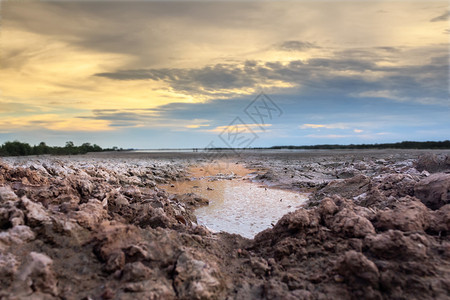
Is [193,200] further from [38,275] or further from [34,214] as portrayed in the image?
[38,275]

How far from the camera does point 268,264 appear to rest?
426cm

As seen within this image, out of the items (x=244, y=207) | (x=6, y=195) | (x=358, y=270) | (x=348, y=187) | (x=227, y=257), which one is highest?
(x=6, y=195)

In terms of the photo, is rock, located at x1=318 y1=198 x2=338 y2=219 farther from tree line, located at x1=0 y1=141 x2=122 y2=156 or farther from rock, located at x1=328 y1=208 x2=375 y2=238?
tree line, located at x1=0 y1=141 x2=122 y2=156

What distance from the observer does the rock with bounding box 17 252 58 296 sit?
3.26 metres

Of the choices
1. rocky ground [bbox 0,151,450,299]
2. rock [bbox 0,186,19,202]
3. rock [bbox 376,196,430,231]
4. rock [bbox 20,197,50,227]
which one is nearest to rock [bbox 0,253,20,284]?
rocky ground [bbox 0,151,450,299]

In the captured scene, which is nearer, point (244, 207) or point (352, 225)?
point (352, 225)

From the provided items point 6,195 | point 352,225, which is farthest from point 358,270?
point 6,195

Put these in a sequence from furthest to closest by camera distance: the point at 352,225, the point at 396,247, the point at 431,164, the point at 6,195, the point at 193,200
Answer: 1. the point at 431,164
2. the point at 193,200
3. the point at 6,195
4. the point at 352,225
5. the point at 396,247

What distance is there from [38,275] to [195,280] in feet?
5.59

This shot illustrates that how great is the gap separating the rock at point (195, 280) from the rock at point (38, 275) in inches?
51.7

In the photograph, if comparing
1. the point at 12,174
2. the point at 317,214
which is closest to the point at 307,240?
the point at 317,214

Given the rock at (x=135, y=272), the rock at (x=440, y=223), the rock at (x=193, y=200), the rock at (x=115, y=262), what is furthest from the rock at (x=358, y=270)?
the rock at (x=193, y=200)

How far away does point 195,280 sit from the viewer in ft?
11.7

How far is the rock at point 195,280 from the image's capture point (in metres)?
3.45
